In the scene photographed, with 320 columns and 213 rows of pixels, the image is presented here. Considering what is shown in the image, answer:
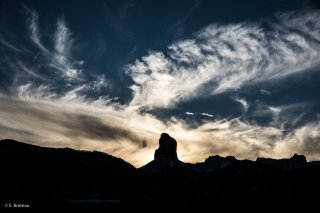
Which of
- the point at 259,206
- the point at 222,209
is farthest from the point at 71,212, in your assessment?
the point at 259,206

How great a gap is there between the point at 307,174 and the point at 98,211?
158320mm

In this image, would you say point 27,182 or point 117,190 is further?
point 117,190

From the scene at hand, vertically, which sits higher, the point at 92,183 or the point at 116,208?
the point at 92,183

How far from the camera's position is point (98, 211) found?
8419 cm

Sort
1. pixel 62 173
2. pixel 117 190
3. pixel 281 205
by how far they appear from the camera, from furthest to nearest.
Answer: pixel 62 173
pixel 117 190
pixel 281 205

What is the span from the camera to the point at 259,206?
105312 mm

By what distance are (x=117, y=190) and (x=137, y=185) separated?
27.3m

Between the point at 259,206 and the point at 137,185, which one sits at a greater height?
the point at 137,185

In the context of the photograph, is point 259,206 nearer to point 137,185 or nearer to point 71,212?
point 71,212

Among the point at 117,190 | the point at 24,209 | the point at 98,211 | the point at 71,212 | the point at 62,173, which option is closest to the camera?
the point at 24,209

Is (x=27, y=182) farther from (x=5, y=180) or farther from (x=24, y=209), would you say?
(x=24, y=209)

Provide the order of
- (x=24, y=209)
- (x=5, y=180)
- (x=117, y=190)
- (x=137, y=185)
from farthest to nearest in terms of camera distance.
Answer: (x=137, y=185)
(x=117, y=190)
(x=5, y=180)
(x=24, y=209)

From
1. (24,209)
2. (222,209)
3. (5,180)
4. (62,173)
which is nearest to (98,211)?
(24,209)

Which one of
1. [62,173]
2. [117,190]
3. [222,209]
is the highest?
[62,173]
